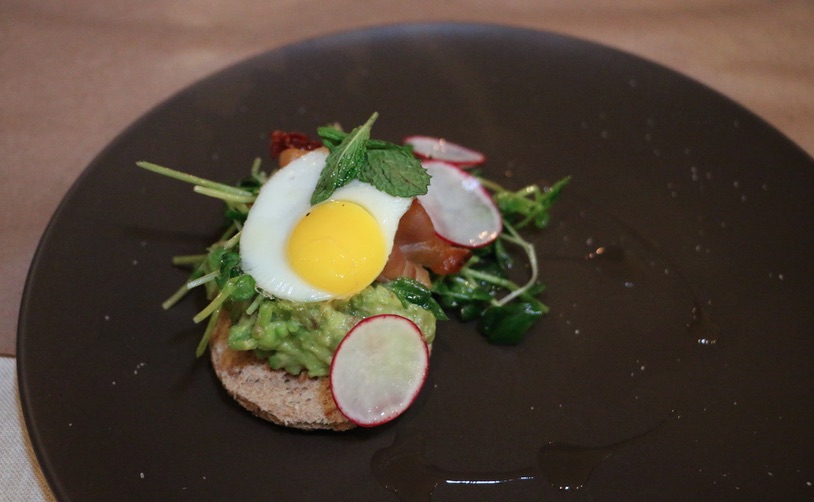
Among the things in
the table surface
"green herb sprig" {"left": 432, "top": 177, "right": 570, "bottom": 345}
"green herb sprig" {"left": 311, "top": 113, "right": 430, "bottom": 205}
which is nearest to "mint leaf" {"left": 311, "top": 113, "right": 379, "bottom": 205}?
"green herb sprig" {"left": 311, "top": 113, "right": 430, "bottom": 205}

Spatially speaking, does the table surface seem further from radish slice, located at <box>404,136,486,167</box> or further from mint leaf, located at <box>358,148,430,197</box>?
mint leaf, located at <box>358,148,430,197</box>

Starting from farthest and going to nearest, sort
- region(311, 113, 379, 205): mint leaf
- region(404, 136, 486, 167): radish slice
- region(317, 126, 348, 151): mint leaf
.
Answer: region(404, 136, 486, 167): radish slice
region(317, 126, 348, 151): mint leaf
region(311, 113, 379, 205): mint leaf

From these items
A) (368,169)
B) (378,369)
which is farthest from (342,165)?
(378,369)

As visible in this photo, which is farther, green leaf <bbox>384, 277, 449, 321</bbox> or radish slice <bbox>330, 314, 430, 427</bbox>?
green leaf <bbox>384, 277, 449, 321</bbox>

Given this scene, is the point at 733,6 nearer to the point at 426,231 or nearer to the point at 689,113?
the point at 689,113

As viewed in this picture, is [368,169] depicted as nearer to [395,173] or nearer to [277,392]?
[395,173]

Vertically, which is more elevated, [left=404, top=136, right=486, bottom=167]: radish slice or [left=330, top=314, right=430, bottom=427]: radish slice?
[left=404, top=136, right=486, bottom=167]: radish slice

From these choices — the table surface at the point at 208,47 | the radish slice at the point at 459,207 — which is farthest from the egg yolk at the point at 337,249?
the table surface at the point at 208,47

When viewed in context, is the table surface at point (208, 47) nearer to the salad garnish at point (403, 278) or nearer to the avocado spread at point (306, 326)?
the salad garnish at point (403, 278)
